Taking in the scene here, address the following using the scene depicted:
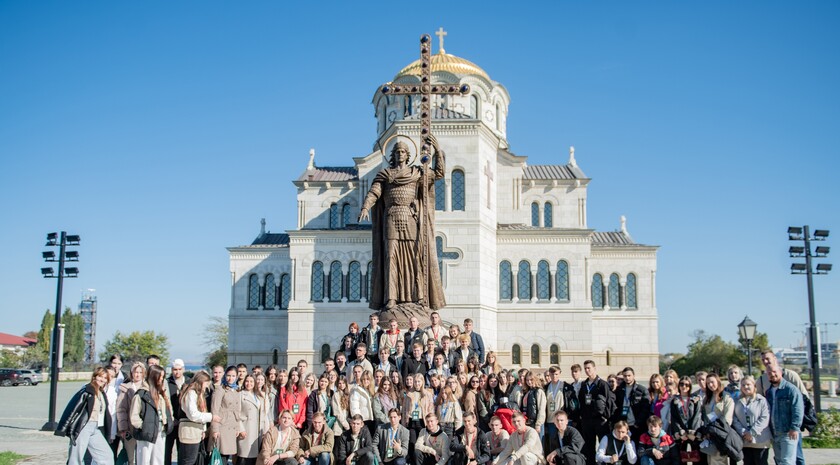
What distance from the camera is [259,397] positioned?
9508 mm

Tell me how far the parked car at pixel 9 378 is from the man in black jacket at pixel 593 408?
40.1 m

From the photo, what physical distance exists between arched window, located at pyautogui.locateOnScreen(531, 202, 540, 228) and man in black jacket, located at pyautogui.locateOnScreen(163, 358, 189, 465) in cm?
3318

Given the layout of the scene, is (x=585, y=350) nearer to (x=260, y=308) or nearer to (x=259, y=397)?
(x=260, y=308)

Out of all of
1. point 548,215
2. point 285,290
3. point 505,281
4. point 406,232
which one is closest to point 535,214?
point 548,215

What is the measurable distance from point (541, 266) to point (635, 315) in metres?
6.28

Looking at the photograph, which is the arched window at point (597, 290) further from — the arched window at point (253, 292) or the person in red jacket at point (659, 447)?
the person in red jacket at point (659, 447)

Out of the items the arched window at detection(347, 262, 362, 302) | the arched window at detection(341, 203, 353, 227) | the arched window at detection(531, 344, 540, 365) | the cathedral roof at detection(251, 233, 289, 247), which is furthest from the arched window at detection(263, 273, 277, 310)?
the arched window at detection(531, 344, 540, 365)

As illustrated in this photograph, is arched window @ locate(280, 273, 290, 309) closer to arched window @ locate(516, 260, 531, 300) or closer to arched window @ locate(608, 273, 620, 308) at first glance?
arched window @ locate(516, 260, 531, 300)

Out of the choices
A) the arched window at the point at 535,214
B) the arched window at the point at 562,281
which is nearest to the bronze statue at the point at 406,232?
the arched window at the point at 562,281

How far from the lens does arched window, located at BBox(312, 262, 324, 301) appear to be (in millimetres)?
37344

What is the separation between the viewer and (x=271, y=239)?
143ft

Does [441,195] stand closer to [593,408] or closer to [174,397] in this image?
[593,408]

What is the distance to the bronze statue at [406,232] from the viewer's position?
1241 centimetres

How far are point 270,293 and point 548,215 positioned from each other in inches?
605
